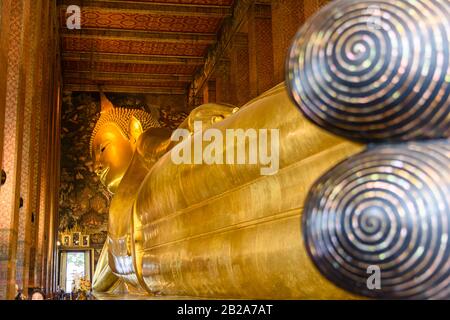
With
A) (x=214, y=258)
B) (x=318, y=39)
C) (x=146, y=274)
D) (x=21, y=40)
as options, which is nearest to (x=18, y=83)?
(x=21, y=40)

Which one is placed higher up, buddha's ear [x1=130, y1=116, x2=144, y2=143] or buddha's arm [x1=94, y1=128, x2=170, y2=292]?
buddha's ear [x1=130, y1=116, x2=144, y2=143]

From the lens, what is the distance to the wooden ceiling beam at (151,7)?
1195 centimetres

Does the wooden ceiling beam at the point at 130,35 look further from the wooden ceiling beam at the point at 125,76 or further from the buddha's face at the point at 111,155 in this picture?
the buddha's face at the point at 111,155

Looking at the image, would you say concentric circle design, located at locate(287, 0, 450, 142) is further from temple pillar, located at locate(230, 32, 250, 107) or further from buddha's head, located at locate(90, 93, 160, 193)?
temple pillar, located at locate(230, 32, 250, 107)

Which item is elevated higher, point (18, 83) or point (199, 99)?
point (199, 99)

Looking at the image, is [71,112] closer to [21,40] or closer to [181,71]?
[181,71]

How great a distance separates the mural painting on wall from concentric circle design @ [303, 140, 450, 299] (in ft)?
48.6

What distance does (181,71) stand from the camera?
1617 cm

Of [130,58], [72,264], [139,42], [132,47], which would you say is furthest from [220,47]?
[72,264]

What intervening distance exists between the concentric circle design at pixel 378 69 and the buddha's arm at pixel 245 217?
50cm

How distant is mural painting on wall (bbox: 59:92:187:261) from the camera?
15.3m

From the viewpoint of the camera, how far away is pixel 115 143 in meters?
3.95

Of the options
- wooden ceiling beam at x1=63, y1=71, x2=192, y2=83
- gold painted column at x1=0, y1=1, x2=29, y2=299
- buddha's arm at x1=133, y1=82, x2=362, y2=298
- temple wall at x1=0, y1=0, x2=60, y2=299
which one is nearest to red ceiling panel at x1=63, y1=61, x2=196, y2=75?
wooden ceiling beam at x1=63, y1=71, x2=192, y2=83

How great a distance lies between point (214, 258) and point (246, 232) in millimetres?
231
